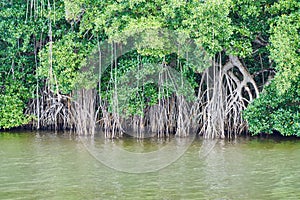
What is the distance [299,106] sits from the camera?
44.7 ft

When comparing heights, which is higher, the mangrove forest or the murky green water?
the mangrove forest

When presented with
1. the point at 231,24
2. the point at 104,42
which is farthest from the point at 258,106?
the point at 104,42

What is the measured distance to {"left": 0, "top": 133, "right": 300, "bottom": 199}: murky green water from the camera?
9.94 m

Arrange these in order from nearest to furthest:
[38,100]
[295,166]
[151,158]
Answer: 1. [295,166]
2. [151,158]
3. [38,100]

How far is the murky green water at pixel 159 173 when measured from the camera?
9940 millimetres

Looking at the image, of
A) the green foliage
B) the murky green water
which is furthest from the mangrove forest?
the murky green water

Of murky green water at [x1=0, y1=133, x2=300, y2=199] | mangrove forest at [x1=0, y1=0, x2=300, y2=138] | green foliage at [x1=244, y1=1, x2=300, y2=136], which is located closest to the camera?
murky green water at [x1=0, y1=133, x2=300, y2=199]

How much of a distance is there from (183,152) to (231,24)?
2.75 metres

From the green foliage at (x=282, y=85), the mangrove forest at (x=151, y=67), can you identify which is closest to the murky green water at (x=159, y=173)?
the green foliage at (x=282, y=85)

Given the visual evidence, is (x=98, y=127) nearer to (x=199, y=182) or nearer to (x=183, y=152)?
(x=183, y=152)

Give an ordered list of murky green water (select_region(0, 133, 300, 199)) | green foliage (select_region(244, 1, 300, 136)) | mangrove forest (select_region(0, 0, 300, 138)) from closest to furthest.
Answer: murky green water (select_region(0, 133, 300, 199)), green foliage (select_region(244, 1, 300, 136)), mangrove forest (select_region(0, 0, 300, 138))

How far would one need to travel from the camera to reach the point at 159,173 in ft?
37.0

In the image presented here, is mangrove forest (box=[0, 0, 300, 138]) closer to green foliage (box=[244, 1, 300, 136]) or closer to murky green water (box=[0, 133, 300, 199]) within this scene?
green foliage (box=[244, 1, 300, 136])

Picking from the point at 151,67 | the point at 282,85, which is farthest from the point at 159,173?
the point at 151,67
